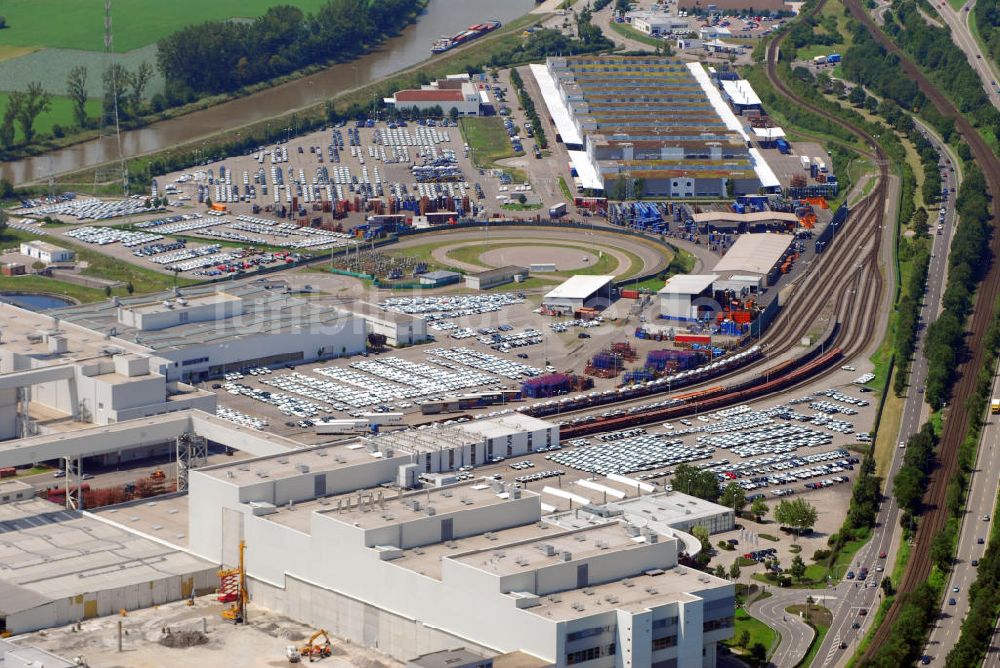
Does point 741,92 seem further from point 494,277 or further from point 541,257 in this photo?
point 494,277

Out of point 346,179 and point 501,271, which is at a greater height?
point 346,179

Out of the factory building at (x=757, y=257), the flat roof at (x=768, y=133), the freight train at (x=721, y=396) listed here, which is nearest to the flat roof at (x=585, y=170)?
the flat roof at (x=768, y=133)

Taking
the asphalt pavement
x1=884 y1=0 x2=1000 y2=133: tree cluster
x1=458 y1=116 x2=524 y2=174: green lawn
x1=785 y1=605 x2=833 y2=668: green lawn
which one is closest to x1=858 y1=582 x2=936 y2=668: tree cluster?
the asphalt pavement

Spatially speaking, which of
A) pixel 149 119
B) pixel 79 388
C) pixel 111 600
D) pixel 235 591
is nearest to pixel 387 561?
pixel 235 591

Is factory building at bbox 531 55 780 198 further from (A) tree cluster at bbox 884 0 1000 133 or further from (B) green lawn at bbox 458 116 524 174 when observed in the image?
(A) tree cluster at bbox 884 0 1000 133

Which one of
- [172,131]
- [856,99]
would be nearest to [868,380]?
[856,99]

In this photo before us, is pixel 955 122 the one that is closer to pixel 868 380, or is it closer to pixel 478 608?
pixel 868 380
